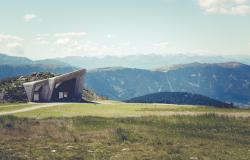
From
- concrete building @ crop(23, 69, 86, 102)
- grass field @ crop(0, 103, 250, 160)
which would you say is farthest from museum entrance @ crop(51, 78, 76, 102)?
grass field @ crop(0, 103, 250, 160)

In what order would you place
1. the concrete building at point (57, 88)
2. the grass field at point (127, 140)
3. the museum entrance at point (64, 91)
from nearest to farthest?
the grass field at point (127, 140), the concrete building at point (57, 88), the museum entrance at point (64, 91)

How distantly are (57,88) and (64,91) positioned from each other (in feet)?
8.19

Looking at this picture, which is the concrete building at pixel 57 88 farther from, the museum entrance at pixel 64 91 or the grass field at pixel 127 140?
the grass field at pixel 127 140

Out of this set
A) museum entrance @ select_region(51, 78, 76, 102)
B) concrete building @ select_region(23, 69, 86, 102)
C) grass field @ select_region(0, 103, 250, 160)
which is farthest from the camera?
museum entrance @ select_region(51, 78, 76, 102)

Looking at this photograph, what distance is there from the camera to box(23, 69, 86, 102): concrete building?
283ft

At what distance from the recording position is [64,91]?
302ft

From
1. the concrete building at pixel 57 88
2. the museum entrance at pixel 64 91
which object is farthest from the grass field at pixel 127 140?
the museum entrance at pixel 64 91

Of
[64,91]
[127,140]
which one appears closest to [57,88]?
[64,91]

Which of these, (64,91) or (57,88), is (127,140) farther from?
(64,91)

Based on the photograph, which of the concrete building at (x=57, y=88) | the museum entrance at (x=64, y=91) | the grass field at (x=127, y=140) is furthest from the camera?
the museum entrance at (x=64, y=91)

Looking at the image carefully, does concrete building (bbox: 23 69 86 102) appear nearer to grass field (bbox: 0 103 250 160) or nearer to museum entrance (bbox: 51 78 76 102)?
museum entrance (bbox: 51 78 76 102)

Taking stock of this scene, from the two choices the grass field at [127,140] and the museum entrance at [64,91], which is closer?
the grass field at [127,140]

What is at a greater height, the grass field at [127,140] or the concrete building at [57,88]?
the concrete building at [57,88]

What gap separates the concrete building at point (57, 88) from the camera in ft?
283
